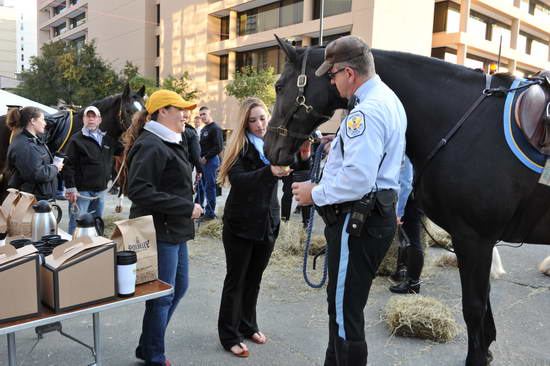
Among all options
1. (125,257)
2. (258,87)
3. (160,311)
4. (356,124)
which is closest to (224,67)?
(258,87)

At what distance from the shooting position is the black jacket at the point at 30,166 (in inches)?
197

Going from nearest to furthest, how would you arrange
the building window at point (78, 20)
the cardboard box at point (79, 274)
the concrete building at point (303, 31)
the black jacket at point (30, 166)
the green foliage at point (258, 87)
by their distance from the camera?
the cardboard box at point (79, 274), the black jacket at point (30, 166), the green foliage at point (258, 87), the concrete building at point (303, 31), the building window at point (78, 20)

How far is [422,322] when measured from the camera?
3.69m

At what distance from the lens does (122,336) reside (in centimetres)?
368

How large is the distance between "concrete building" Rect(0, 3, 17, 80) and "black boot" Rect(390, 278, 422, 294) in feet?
447

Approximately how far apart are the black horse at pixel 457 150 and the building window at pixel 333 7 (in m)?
26.4

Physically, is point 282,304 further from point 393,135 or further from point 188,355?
point 393,135

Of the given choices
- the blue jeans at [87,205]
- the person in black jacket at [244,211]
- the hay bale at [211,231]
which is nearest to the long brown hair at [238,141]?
the person in black jacket at [244,211]

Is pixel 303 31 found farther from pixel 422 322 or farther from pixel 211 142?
pixel 422 322

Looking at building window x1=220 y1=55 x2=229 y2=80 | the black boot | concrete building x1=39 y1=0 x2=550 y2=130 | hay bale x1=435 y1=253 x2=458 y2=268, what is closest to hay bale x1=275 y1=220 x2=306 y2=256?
the black boot

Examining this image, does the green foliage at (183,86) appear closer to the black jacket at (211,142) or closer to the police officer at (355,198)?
the black jacket at (211,142)

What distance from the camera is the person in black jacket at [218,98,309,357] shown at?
3254mm

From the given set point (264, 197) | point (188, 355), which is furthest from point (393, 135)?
point (188, 355)

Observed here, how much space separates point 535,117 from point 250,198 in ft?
6.32
